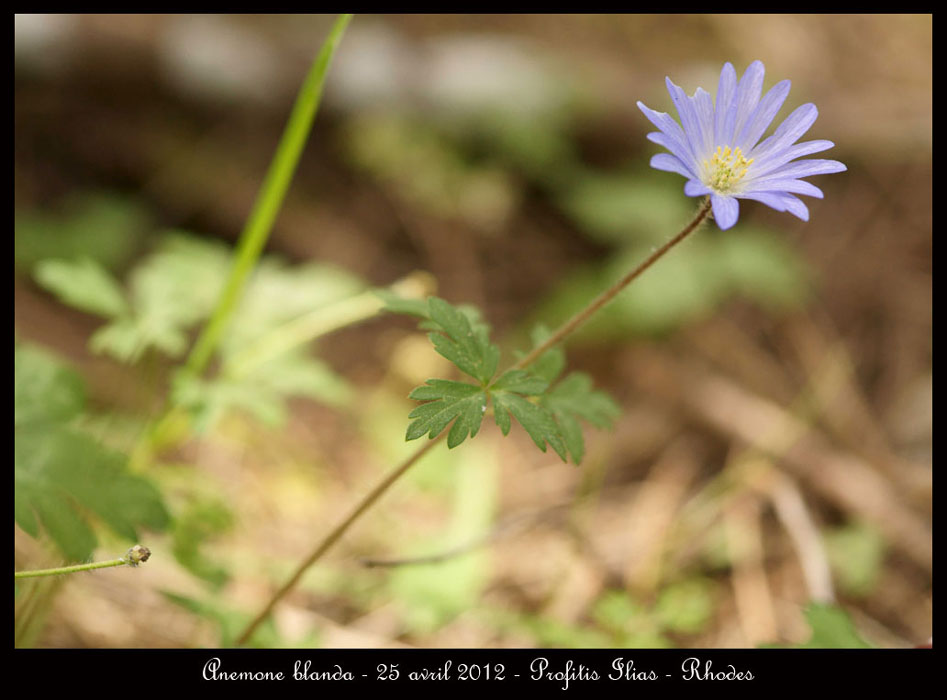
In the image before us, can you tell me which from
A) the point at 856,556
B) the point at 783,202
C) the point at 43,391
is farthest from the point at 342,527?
the point at 856,556

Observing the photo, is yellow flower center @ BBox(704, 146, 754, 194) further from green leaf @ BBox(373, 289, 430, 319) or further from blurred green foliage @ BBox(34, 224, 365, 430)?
blurred green foliage @ BBox(34, 224, 365, 430)

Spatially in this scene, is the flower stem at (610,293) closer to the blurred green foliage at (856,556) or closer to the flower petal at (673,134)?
the flower petal at (673,134)

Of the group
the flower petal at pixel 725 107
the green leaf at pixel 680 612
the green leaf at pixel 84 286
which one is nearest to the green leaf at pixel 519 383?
the flower petal at pixel 725 107

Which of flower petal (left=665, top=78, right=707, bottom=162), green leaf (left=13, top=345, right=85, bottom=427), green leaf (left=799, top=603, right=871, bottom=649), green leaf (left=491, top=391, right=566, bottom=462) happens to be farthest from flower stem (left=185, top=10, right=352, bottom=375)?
green leaf (left=799, top=603, right=871, bottom=649)

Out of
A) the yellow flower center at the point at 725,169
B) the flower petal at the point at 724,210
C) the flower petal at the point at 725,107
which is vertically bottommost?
the flower petal at the point at 724,210

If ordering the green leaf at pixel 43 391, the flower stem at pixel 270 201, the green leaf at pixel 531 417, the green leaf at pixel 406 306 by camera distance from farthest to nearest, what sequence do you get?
the flower stem at pixel 270 201
the green leaf at pixel 43 391
the green leaf at pixel 406 306
the green leaf at pixel 531 417

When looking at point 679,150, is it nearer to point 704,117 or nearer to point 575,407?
point 704,117
